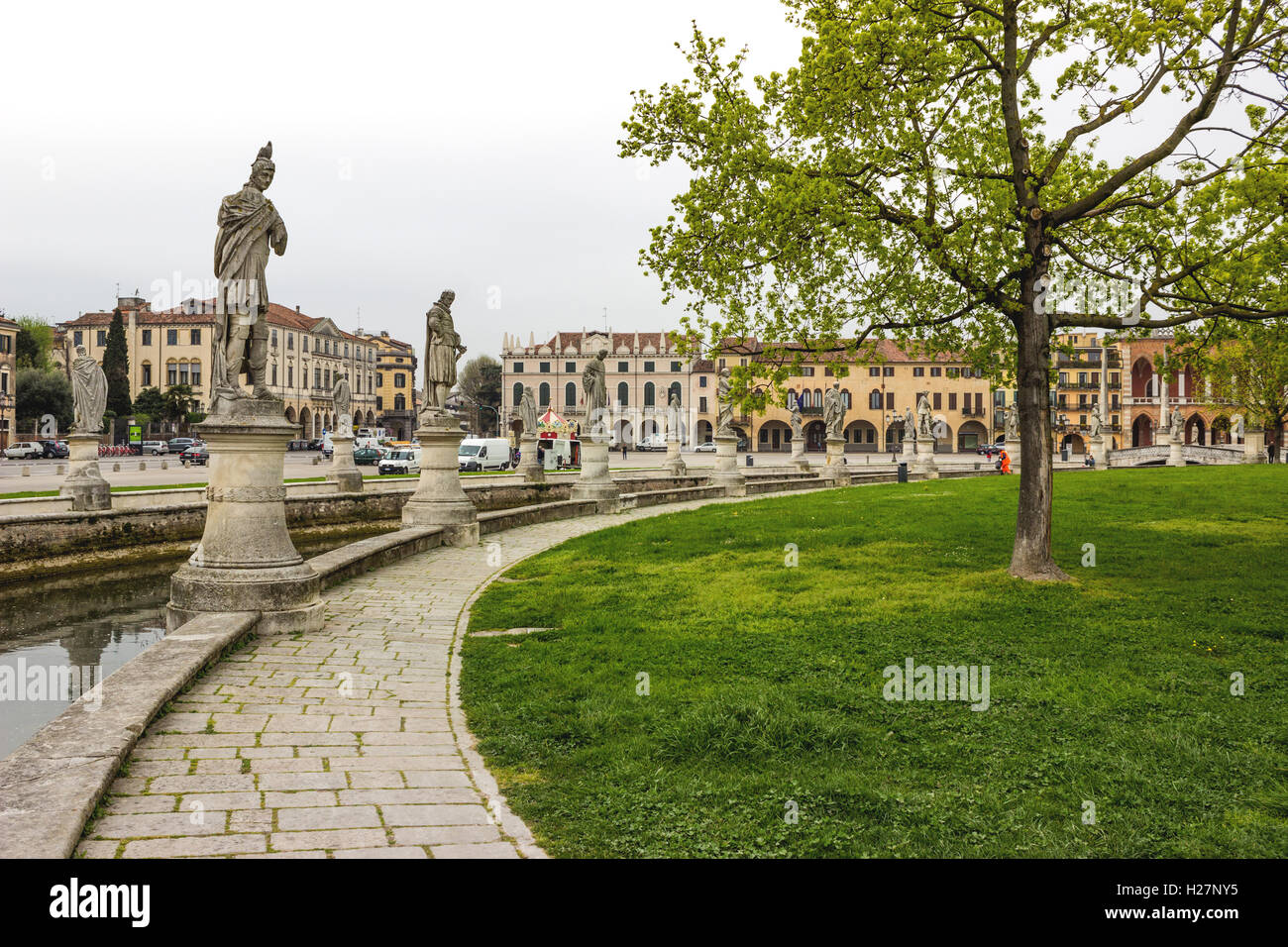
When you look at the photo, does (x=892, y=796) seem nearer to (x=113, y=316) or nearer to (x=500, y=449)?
(x=500, y=449)

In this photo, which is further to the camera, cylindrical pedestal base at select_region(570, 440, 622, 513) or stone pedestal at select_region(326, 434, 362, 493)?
stone pedestal at select_region(326, 434, 362, 493)

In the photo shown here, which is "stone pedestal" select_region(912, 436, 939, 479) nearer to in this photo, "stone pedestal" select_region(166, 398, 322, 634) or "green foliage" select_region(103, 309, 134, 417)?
"stone pedestal" select_region(166, 398, 322, 634)

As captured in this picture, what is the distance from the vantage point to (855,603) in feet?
27.8

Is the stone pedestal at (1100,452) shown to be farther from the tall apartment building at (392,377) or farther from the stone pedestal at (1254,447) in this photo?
the tall apartment building at (392,377)

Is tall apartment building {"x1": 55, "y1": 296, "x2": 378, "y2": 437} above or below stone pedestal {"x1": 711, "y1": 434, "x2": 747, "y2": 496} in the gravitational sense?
above

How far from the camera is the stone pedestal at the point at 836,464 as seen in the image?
32625 mm

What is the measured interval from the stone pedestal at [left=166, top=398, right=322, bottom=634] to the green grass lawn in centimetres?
179

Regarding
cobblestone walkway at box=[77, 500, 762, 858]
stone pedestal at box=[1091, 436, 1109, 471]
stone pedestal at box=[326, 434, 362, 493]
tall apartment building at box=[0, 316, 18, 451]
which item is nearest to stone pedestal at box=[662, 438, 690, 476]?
stone pedestal at box=[326, 434, 362, 493]

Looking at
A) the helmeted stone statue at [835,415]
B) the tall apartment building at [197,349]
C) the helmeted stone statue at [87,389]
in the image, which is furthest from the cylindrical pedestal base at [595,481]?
the tall apartment building at [197,349]

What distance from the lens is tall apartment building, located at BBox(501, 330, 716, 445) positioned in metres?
88.4

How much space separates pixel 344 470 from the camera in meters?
25.3

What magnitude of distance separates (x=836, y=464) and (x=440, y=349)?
67.5 feet

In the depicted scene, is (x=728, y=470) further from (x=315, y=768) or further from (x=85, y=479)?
(x=315, y=768)
